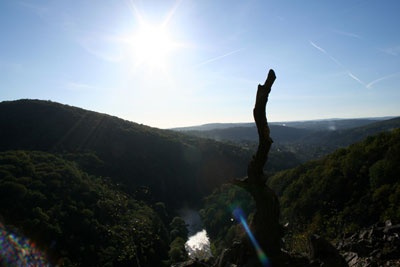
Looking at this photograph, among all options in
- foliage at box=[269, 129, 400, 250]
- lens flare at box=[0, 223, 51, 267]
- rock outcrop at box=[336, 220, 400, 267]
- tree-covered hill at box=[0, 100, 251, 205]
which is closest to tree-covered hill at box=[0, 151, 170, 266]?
lens flare at box=[0, 223, 51, 267]

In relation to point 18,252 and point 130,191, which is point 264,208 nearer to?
point 18,252

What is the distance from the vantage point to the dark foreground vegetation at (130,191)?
3456 centimetres

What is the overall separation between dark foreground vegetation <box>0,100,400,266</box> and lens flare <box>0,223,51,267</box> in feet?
4.79

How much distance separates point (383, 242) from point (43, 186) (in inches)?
1918

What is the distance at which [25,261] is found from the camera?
30.0 meters

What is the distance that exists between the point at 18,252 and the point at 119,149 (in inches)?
2360

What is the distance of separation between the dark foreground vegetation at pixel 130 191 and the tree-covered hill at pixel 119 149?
A: 36cm

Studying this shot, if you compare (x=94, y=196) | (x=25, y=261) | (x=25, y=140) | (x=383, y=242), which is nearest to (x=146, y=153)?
(x=25, y=140)

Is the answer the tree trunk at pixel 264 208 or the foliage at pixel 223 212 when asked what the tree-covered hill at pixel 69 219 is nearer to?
the foliage at pixel 223 212

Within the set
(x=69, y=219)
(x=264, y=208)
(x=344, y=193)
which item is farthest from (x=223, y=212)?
(x=264, y=208)

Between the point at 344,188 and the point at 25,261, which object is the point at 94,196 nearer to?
the point at 25,261

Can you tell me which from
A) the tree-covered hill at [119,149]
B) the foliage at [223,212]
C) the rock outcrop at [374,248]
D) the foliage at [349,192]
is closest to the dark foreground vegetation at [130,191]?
the foliage at [349,192]

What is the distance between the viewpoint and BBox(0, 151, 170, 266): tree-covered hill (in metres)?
37.2

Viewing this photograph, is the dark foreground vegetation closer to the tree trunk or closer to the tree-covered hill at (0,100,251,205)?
the tree-covered hill at (0,100,251,205)
